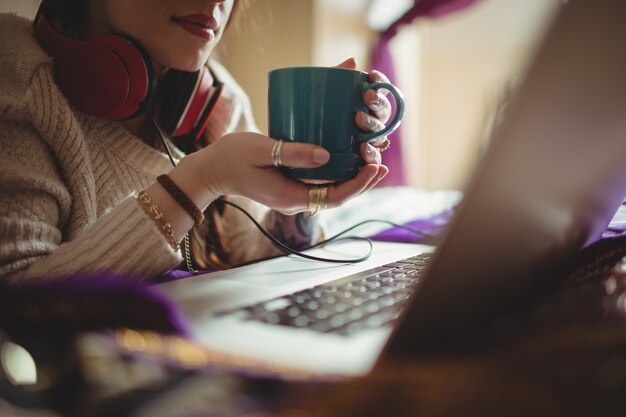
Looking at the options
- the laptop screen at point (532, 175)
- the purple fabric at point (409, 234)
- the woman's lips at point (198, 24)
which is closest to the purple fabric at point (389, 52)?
the purple fabric at point (409, 234)

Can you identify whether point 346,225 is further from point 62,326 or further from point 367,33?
point 367,33

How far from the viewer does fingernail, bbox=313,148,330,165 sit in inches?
19.9

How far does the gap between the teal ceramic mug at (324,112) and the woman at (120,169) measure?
0.04 feet

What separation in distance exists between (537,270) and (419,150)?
3263mm

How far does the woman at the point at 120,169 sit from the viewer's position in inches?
20.8

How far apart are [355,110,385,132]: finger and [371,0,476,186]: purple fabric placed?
6.95ft

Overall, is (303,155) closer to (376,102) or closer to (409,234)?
(376,102)

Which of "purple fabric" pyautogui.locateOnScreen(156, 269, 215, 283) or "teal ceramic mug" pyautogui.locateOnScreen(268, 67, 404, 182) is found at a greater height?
"teal ceramic mug" pyautogui.locateOnScreen(268, 67, 404, 182)

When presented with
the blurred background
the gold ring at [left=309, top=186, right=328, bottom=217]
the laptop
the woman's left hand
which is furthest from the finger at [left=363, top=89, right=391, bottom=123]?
the blurred background

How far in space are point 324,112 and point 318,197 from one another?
102mm

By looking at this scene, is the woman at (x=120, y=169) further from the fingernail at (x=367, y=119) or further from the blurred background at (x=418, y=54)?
the blurred background at (x=418, y=54)

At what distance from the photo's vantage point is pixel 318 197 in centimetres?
56

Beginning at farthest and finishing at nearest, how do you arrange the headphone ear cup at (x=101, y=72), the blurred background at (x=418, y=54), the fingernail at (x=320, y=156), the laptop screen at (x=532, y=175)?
the blurred background at (x=418, y=54)
the headphone ear cup at (x=101, y=72)
the fingernail at (x=320, y=156)
the laptop screen at (x=532, y=175)

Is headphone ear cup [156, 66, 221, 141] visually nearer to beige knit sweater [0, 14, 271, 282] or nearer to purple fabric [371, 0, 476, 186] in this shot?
beige knit sweater [0, 14, 271, 282]
